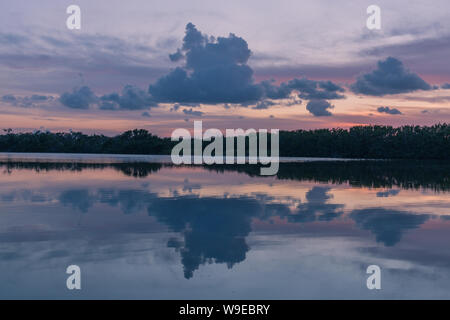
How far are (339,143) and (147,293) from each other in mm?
140717

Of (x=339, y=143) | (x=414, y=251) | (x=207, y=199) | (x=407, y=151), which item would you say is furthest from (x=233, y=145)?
(x=414, y=251)

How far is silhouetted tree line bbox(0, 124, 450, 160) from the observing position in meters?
130

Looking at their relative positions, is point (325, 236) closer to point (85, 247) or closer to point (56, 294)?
point (85, 247)

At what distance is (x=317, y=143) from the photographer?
488 feet

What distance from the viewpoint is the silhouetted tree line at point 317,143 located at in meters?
130

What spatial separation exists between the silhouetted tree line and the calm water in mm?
117641

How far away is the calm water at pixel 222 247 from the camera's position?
837 cm

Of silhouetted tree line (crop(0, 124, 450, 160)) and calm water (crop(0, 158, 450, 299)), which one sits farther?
silhouetted tree line (crop(0, 124, 450, 160))

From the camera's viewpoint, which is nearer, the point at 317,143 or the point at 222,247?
the point at 222,247

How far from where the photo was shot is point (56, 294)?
796 cm

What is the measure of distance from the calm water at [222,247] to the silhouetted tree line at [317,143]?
117641mm

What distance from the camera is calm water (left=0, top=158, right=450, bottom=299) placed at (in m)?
8.37

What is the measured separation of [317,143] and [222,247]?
14075 centimetres

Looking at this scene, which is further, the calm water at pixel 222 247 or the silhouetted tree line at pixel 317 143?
the silhouetted tree line at pixel 317 143
